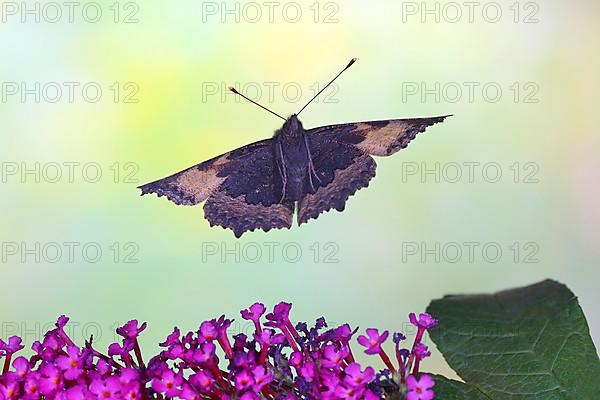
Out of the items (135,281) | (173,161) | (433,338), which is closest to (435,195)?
(173,161)

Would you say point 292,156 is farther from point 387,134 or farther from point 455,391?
point 455,391

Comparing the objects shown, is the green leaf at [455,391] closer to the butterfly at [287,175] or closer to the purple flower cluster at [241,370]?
the purple flower cluster at [241,370]

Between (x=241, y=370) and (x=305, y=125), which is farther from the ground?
(x=305, y=125)

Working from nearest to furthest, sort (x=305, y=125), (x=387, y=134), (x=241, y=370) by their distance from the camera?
(x=241, y=370) → (x=387, y=134) → (x=305, y=125)

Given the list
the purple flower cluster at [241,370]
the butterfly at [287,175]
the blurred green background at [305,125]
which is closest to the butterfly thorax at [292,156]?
the butterfly at [287,175]

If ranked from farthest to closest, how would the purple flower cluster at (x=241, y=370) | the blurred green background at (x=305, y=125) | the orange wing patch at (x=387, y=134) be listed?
1. the blurred green background at (x=305, y=125)
2. the orange wing patch at (x=387, y=134)
3. the purple flower cluster at (x=241, y=370)

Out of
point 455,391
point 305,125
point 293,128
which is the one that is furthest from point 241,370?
point 305,125

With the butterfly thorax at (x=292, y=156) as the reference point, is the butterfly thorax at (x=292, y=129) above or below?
above
